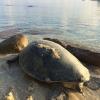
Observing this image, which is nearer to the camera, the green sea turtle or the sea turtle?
the sea turtle

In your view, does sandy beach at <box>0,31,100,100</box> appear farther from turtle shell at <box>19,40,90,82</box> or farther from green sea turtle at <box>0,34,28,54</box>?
green sea turtle at <box>0,34,28,54</box>

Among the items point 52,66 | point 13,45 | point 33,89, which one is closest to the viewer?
point 33,89

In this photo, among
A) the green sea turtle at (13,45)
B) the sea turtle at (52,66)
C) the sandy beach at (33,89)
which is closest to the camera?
the sandy beach at (33,89)

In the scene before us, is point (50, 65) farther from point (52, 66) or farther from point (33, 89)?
point (33, 89)

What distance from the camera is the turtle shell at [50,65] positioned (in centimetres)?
684

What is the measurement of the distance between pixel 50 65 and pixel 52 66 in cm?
6

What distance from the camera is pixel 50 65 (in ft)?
23.2

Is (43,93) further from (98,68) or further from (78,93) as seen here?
(98,68)

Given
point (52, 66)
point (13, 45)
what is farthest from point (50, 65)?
point (13, 45)

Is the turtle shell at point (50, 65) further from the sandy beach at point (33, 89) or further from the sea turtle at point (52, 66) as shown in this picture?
the sandy beach at point (33, 89)

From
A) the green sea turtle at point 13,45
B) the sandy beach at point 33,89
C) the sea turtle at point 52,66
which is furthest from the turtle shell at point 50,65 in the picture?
the green sea turtle at point 13,45

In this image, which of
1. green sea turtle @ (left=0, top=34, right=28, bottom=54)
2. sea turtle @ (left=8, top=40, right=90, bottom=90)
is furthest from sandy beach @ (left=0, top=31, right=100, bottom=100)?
green sea turtle @ (left=0, top=34, right=28, bottom=54)

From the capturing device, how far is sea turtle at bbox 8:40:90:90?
6.84 m

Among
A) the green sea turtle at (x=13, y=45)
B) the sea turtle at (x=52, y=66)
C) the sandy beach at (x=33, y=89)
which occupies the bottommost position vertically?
the green sea turtle at (x=13, y=45)
